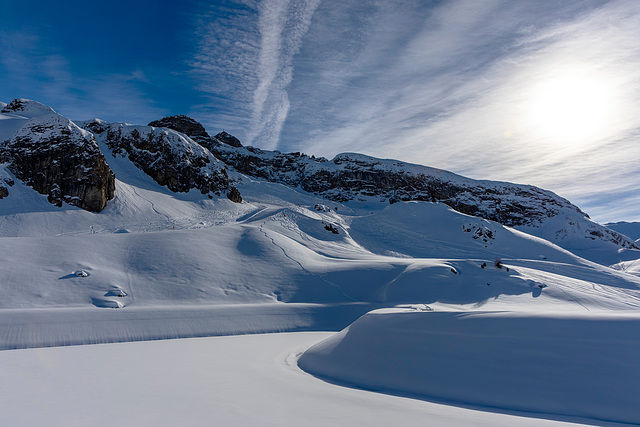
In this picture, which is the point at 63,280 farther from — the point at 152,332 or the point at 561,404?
the point at 561,404

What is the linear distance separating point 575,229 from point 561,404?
6591 cm

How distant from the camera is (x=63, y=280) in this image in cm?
1400

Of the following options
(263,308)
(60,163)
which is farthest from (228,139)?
(263,308)

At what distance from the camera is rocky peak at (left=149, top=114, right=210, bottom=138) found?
81625mm

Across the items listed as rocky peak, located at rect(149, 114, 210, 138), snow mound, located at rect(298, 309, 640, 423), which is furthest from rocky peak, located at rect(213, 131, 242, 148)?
snow mound, located at rect(298, 309, 640, 423)

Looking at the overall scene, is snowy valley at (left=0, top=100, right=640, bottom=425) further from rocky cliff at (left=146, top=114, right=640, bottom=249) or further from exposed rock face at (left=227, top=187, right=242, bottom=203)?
rocky cliff at (left=146, top=114, right=640, bottom=249)

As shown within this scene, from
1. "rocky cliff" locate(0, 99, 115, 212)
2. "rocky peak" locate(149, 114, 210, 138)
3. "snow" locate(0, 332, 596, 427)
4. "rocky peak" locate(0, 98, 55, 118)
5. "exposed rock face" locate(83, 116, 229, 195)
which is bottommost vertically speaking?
"snow" locate(0, 332, 596, 427)

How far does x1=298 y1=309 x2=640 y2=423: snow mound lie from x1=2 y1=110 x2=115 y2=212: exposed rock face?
1203 inches

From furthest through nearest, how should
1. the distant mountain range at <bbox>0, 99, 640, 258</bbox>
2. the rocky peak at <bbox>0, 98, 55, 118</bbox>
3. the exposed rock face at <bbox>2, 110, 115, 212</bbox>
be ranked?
the rocky peak at <bbox>0, 98, 55, 118</bbox> < the distant mountain range at <bbox>0, 99, 640, 258</bbox> < the exposed rock face at <bbox>2, 110, 115, 212</bbox>

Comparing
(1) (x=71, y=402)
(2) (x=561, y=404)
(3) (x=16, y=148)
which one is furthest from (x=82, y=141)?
(2) (x=561, y=404)

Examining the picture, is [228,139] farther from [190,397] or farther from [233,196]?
[190,397]

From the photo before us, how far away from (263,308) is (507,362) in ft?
37.6

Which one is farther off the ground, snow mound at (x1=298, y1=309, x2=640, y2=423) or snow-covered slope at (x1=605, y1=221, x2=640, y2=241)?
snow-covered slope at (x1=605, y1=221, x2=640, y2=241)

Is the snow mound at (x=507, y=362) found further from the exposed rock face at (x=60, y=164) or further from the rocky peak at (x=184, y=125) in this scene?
the rocky peak at (x=184, y=125)
